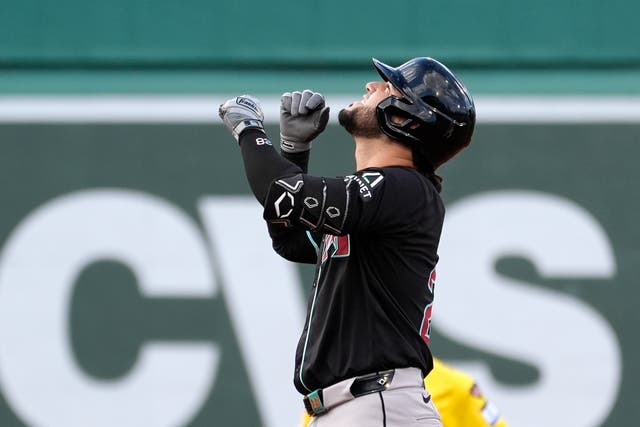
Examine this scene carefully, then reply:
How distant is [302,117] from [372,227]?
0.45 m

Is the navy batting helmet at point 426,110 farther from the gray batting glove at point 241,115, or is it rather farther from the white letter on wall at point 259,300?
the white letter on wall at point 259,300

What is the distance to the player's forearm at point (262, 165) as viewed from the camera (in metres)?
3.14

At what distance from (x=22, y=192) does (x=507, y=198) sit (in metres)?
2.72

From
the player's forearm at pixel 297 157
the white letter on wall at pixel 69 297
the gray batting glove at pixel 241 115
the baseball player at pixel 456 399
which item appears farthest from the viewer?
the white letter on wall at pixel 69 297

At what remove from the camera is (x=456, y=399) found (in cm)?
426

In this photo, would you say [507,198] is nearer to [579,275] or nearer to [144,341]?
[579,275]

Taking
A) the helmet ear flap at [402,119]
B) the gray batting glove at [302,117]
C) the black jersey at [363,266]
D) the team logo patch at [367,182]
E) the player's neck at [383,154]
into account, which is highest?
the gray batting glove at [302,117]

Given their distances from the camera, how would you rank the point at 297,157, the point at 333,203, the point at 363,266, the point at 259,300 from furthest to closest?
the point at 259,300
the point at 297,157
the point at 363,266
the point at 333,203

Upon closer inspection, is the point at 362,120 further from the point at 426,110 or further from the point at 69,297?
the point at 69,297

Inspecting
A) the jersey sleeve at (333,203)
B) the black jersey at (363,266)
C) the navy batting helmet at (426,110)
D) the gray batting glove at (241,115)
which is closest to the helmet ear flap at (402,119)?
the navy batting helmet at (426,110)

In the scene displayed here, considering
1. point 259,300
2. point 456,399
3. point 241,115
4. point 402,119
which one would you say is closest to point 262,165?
point 241,115

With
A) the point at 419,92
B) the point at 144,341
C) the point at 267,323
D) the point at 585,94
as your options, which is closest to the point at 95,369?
the point at 144,341

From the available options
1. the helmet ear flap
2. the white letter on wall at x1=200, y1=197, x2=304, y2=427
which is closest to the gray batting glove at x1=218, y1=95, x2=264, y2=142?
the helmet ear flap

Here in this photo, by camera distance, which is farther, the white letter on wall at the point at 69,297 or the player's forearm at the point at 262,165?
the white letter on wall at the point at 69,297
